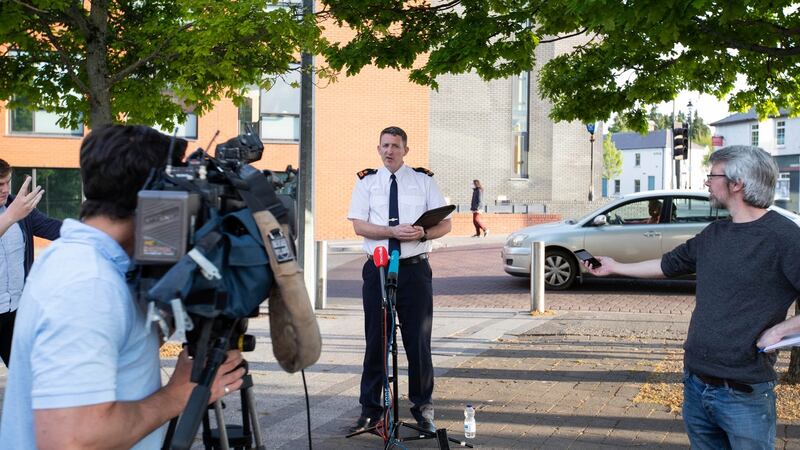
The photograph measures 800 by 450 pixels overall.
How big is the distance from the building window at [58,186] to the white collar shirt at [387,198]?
21165 mm

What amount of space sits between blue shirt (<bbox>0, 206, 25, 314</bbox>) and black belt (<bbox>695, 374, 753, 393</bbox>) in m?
4.16

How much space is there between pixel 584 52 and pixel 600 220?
16.7ft

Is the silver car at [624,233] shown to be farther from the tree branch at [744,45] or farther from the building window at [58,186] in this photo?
the building window at [58,186]

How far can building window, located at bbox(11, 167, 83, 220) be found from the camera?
83.9 ft

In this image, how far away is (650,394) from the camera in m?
7.35

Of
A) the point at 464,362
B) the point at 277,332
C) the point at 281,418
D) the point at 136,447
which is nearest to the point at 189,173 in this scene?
the point at 277,332

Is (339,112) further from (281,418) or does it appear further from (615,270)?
(615,270)

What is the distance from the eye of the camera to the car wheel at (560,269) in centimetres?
1520

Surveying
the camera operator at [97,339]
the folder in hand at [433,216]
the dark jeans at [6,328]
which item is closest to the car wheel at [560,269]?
the folder in hand at [433,216]

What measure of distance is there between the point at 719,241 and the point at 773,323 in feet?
1.32

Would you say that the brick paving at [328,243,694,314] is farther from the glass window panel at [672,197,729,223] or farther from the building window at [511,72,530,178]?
the building window at [511,72,530,178]

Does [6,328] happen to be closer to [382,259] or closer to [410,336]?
[382,259]

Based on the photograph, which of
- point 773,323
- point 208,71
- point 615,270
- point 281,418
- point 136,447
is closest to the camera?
point 136,447

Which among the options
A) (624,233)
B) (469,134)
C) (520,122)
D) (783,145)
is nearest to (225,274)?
(624,233)
